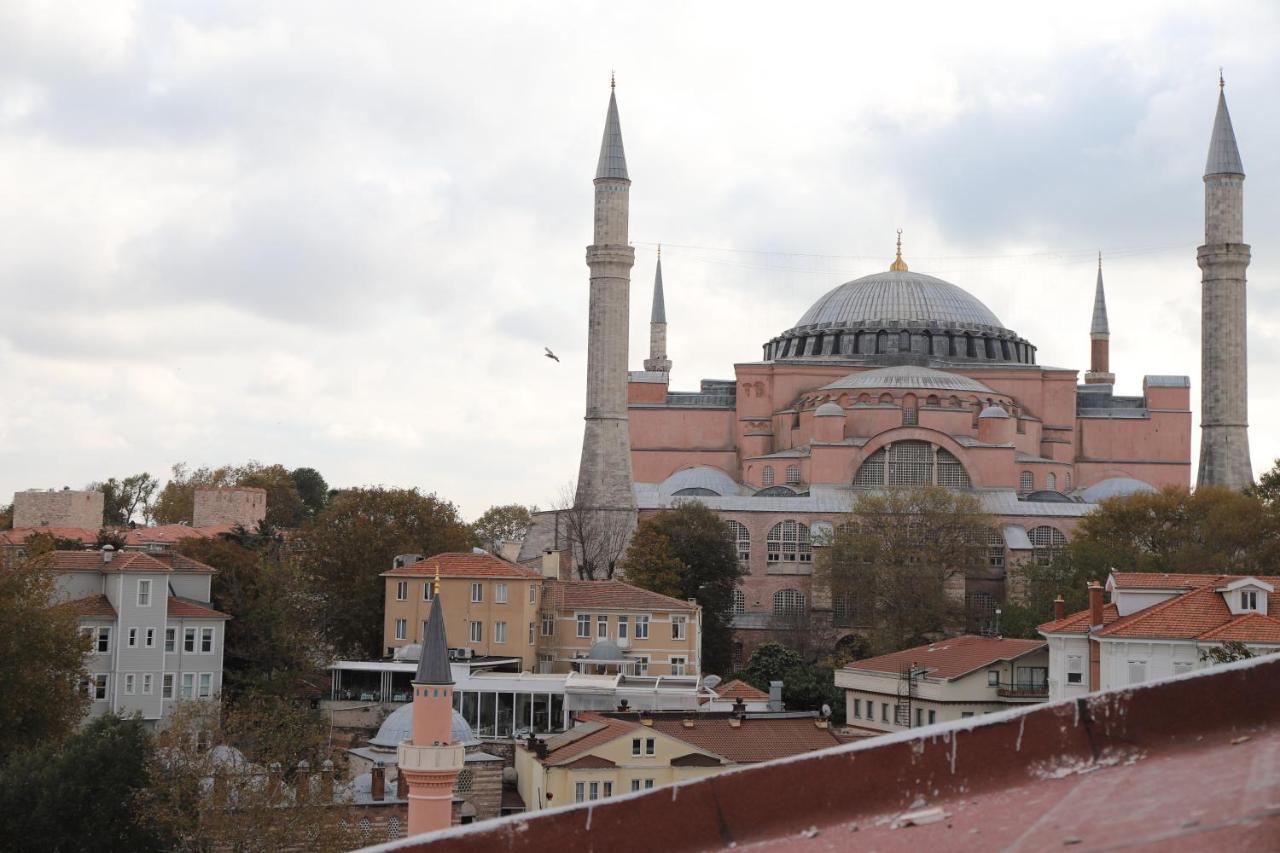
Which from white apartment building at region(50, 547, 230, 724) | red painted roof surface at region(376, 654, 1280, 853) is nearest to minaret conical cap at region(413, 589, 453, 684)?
white apartment building at region(50, 547, 230, 724)

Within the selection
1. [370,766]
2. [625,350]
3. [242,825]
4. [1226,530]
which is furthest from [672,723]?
[625,350]

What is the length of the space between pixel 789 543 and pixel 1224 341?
15365 millimetres

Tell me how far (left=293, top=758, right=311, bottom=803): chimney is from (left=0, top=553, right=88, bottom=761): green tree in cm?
368

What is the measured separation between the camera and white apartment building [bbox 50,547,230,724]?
110 ft

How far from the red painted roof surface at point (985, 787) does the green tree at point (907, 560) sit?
41.6 metres

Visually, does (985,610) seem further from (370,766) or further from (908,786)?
(908,786)

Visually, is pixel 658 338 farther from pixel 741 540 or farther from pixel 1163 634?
pixel 1163 634

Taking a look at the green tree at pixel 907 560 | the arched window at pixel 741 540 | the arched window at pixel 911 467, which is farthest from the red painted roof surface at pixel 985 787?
the arched window at pixel 911 467

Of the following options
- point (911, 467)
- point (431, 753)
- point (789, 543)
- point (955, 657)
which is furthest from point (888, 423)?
point (431, 753)

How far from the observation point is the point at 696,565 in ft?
161

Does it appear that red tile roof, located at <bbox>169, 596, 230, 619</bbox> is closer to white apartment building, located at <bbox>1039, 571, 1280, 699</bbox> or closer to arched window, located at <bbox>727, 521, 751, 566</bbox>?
white apartment building, located at <bbox>1039, 571, 1280, 699</bbox>

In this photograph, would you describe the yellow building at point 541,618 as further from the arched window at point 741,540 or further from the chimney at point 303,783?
the chimney at point 303,783

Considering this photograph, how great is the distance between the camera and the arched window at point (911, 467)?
181 feet

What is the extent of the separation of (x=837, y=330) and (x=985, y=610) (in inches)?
680
